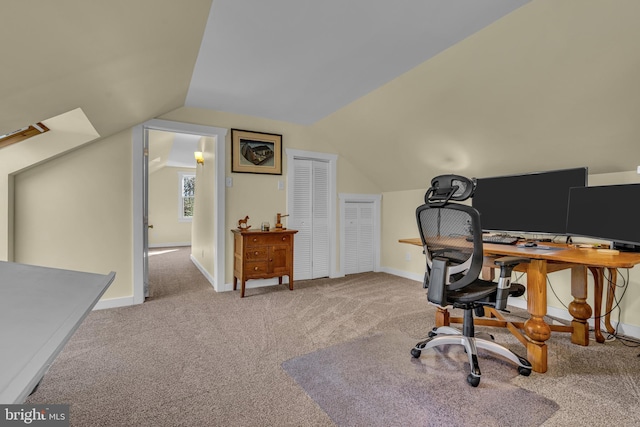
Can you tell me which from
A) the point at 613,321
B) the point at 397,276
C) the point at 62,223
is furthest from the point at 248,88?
the point at 613,321

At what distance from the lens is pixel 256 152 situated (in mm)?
3967

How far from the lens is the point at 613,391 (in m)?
1.71

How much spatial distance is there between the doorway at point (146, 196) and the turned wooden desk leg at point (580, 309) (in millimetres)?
3556

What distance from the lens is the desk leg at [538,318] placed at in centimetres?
190

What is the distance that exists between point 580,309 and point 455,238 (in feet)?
4.43

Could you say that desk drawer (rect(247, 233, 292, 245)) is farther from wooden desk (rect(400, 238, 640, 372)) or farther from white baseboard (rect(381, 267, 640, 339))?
white baseboard (rect(381, 267, 640, 339))

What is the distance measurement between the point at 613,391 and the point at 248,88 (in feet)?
11.9

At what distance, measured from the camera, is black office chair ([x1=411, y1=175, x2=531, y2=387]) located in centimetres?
183

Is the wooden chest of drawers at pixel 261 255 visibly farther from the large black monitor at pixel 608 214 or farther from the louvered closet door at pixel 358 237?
the large black monitor at pixel 608 214

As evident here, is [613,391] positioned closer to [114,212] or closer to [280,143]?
[280,143]

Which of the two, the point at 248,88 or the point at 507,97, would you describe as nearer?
the point at 507,97

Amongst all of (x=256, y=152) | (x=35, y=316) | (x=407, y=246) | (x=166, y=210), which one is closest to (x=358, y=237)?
(x=407, y=246)

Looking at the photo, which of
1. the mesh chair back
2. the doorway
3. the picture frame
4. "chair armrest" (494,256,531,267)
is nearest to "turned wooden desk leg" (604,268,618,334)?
"chair armrest" (494,256,531,267)

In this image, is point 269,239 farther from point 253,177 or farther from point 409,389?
point 409,389
